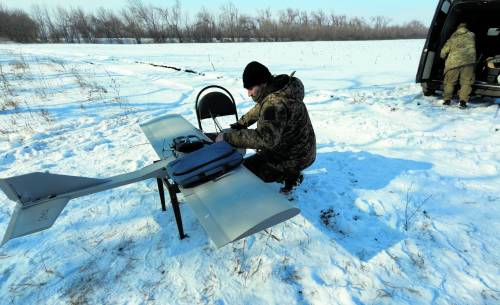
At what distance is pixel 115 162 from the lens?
425 cm

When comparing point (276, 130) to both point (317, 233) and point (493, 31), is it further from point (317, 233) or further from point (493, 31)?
point (493, 31)

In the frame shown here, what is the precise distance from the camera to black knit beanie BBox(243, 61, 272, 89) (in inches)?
102

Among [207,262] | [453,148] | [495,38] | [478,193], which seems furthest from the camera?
[495,38]

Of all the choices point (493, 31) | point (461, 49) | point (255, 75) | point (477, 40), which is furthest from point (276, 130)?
point (477, 40)

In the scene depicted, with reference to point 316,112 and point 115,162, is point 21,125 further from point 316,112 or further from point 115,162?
point 316,112

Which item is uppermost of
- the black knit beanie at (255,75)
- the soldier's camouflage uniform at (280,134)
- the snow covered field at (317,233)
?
the black knit beanie at (255,75)

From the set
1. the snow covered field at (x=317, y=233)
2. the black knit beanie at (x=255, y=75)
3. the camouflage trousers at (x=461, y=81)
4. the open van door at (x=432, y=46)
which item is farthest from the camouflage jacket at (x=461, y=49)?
the black knit beanie at (x=255, y=75)

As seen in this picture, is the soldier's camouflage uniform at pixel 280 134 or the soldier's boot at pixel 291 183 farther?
the soldier's boot at pixel 291 183

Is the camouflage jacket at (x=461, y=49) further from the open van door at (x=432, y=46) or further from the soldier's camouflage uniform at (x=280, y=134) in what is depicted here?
the soldier's camouflage uniform at (x=280, y=134)

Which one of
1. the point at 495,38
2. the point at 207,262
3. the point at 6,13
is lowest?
the point at 207,262

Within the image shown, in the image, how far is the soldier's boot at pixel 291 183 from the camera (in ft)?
10.4

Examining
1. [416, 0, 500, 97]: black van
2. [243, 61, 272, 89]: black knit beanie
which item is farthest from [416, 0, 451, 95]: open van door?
[243, 61, 272, 89]: black knit beanie

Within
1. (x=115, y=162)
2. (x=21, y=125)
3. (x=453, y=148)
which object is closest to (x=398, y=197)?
(x=453, y=148)

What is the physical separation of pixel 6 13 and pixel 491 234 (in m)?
88.0
